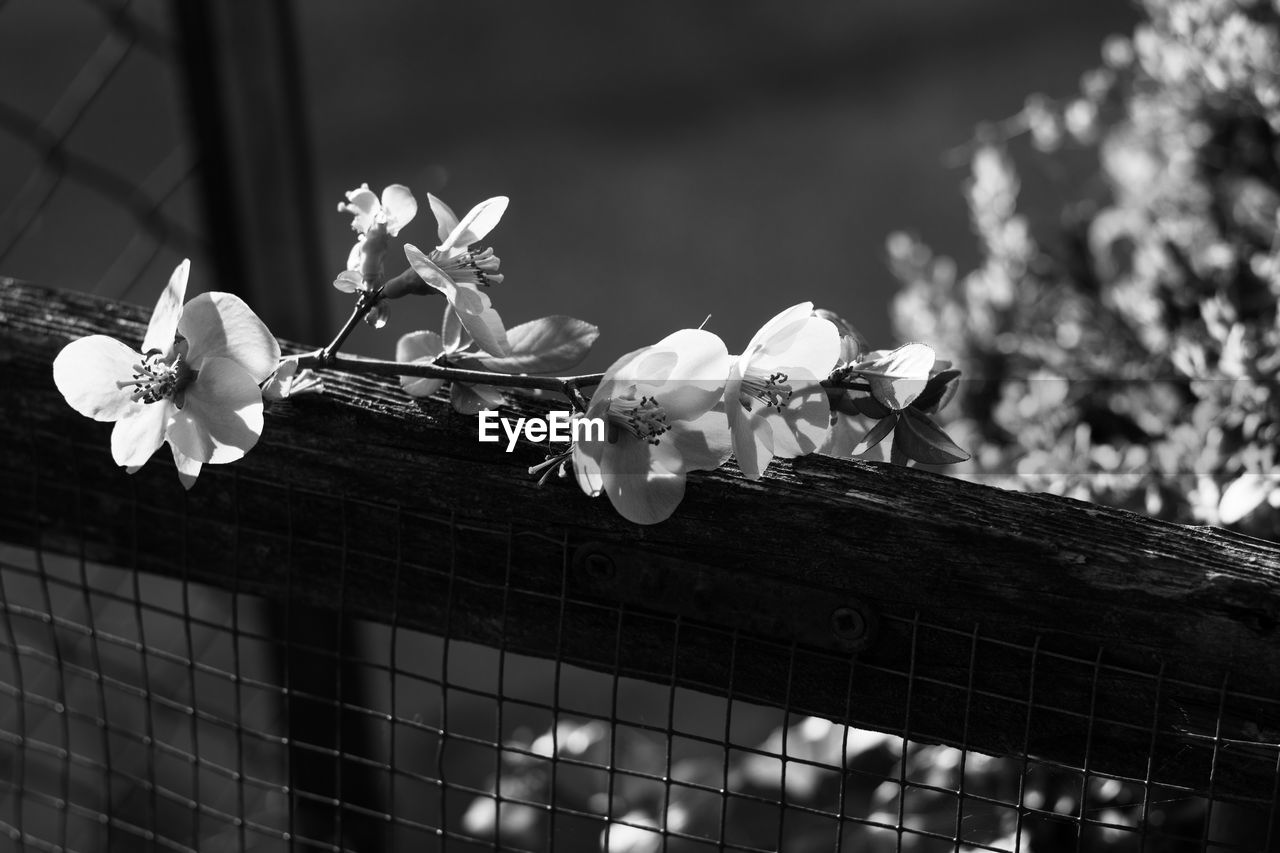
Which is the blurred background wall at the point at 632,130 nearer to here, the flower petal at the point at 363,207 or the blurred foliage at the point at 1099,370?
the blurred foliage at the point at 1099,370

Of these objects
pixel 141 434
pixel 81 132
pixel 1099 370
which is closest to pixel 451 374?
pixel 141 434

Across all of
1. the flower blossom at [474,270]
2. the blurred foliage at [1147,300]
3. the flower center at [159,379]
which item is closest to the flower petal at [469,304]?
the flower blossom at [474,270]

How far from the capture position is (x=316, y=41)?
3.32 m

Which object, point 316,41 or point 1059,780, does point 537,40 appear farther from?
point 1059,780

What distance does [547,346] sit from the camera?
508 mm

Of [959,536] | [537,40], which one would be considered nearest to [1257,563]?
[959,536]

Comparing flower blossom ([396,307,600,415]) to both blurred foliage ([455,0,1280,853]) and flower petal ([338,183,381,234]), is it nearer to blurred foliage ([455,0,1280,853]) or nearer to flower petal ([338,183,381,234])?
flower petal ([338,183,381,234])

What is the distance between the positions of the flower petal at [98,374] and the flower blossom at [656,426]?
20 cm

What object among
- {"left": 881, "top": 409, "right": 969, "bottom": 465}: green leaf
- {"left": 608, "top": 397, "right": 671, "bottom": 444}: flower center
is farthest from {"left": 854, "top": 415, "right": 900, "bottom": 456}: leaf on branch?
{"left": 608, "top": 397, "right": 671, "bottom": 444}: flower center

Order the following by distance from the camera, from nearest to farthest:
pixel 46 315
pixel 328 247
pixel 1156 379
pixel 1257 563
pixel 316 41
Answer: pixel 1257 563
pixel 46 315
pixel 1156 379
pixel 328 247
pixel 316 41

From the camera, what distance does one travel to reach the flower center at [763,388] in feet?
1.51

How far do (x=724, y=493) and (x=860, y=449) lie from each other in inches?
2.6

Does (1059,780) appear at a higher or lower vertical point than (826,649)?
lower

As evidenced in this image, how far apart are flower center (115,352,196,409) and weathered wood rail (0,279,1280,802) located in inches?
3.0
